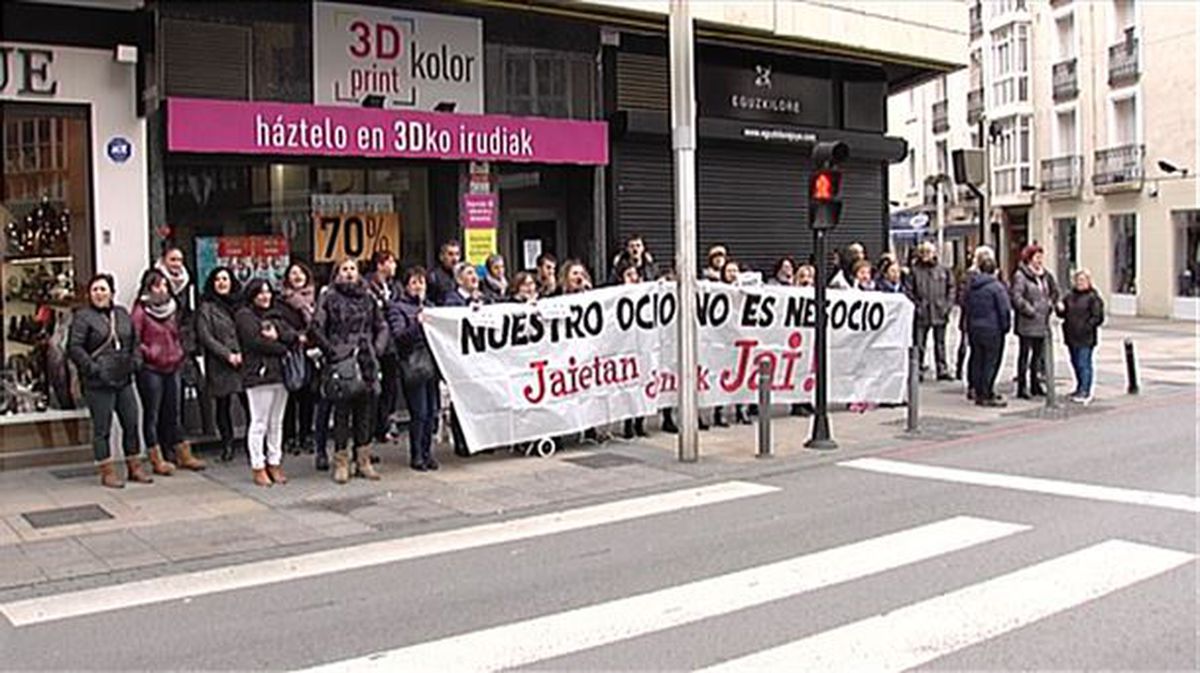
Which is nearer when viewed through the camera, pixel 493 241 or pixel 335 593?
pixel 335 593

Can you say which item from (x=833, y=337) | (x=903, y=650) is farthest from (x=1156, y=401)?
(x=903, y=650)

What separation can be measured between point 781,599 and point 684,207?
17.6 feet

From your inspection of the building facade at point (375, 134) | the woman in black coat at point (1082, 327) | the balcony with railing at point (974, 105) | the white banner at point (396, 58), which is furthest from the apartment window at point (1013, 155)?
the white banner at point (396, 58)

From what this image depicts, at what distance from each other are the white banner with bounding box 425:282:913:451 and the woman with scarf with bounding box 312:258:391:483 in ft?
2.01

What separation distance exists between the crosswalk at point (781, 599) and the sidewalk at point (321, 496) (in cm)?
58

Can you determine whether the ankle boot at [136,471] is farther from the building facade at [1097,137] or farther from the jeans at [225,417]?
the building facade at [1097,137]

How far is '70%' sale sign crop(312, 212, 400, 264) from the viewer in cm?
1396

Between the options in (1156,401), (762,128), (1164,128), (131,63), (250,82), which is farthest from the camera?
(1164,128)

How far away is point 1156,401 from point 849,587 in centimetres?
1044

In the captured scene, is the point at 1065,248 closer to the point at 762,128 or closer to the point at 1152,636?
the point at 762,128

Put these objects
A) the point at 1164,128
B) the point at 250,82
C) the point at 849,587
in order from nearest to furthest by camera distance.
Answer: the point at 849,587 < the point at 250,82 < the point at 1164,128

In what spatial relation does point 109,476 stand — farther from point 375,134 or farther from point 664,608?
point 664,608

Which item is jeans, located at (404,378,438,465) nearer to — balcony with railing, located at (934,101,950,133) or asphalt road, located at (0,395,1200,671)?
asphalt road, located at (0,395,1200,671)

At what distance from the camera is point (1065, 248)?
41.8 m
